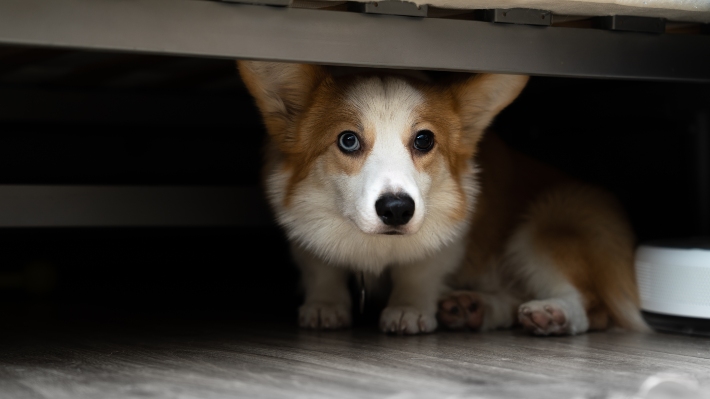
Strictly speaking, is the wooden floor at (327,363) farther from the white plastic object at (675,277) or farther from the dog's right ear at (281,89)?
the dog's right ear at (281,89)

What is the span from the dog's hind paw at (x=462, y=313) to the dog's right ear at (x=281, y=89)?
0.59 metres

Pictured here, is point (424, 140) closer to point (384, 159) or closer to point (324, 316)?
point (384, 159)

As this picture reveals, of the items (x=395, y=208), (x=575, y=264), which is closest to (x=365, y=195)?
(x=395, y=208)

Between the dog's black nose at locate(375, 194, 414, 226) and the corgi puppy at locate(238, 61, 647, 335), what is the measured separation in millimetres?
54

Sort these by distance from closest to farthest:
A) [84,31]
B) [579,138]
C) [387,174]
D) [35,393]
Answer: [35,393] < [84,31] < [387,174] < [579,138]

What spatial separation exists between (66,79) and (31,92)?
0.46 feet

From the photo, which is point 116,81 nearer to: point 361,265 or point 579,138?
point 361,265

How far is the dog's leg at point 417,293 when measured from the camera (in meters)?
1.96

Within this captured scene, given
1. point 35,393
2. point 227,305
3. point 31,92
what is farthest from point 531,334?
point 31,92

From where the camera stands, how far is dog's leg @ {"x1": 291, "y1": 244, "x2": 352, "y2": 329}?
2.02 metres

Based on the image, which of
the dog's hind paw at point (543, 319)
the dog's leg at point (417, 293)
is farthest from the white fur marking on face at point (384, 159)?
the dog's hind paw at point (543, 319)

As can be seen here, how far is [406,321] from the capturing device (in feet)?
6.39

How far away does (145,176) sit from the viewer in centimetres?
325

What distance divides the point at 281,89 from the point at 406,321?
644 mm
